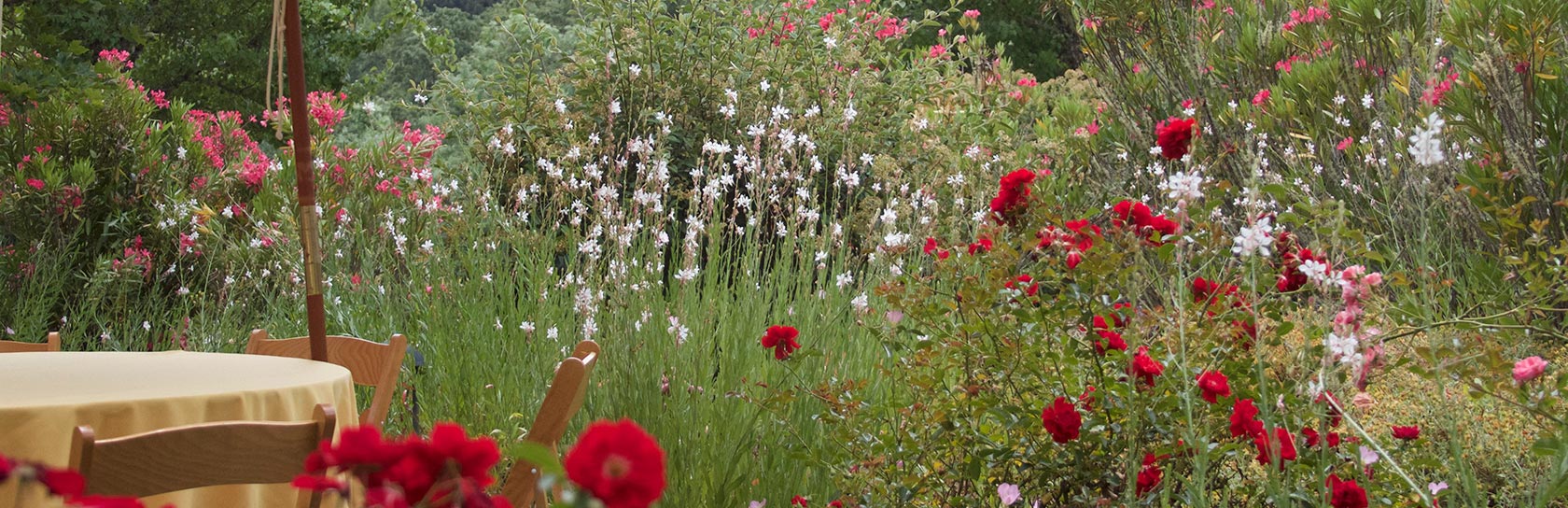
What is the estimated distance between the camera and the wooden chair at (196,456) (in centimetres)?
137

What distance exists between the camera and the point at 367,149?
20.9ft

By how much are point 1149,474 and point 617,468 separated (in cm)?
178

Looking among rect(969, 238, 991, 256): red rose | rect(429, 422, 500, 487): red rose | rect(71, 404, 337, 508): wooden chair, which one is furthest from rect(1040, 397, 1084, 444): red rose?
rect(429, 422, 500, 487): red rose

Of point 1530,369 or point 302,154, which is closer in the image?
point 1530,369

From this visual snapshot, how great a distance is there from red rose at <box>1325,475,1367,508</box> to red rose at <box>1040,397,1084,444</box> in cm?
41

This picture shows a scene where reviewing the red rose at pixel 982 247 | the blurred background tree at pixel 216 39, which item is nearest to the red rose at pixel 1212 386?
the red rose at pixel 982 247

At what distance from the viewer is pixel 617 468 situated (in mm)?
459

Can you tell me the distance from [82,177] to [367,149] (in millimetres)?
1337

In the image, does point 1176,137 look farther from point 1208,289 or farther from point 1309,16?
point 1309,16

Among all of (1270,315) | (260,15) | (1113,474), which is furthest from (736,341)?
(260,15)

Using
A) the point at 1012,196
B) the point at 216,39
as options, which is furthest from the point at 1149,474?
the point at 216,39

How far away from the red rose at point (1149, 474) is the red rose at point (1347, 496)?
32 centimetres

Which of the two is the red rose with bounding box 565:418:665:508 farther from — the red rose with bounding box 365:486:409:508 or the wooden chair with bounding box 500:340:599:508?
the wooden chair with bounding box 500:340:599:508

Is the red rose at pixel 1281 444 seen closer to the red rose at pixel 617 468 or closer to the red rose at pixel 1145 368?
the red rose at pixel 1145 368
